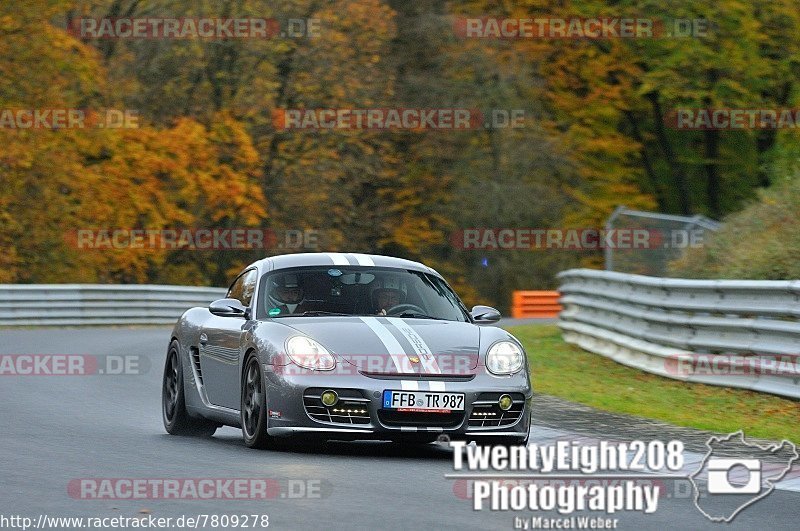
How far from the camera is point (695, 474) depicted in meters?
9.23

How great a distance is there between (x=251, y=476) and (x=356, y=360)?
146 centimetres

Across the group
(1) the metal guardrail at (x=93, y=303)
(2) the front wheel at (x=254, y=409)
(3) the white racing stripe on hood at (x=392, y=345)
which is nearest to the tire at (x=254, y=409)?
(2) the front wheel at (x=254, y=409)

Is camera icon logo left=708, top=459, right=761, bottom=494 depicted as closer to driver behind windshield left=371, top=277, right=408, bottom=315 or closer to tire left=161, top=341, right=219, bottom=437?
driver behind windshield left=371, top=277, right=408, bottom=315

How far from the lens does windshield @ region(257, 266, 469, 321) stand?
435 inches

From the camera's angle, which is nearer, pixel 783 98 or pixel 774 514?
pixel 774 514

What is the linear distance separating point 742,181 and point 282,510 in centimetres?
4542

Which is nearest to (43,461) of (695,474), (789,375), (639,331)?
(695,474)

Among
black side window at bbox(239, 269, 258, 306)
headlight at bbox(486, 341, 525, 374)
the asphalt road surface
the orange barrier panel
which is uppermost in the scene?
black side window at bbox(239, 269, 258, 306)

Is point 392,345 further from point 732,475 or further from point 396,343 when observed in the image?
point 732,475

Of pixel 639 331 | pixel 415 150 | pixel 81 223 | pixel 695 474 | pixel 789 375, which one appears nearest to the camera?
pixel 695 474

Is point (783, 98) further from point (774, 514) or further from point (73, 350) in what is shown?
point (774, 514)

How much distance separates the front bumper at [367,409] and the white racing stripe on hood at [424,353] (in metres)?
0.01

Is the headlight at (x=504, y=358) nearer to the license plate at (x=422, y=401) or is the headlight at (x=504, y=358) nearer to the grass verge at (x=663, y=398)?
the license plate at (x=422, y=401)

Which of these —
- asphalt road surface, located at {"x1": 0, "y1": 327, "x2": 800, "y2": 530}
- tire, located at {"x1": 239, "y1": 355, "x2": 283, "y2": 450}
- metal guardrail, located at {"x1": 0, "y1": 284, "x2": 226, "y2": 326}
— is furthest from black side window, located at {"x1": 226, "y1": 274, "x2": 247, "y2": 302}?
metal guardrail, located at {"x1": 0, "y1": 284, "x2": 226, "y2": 326}
